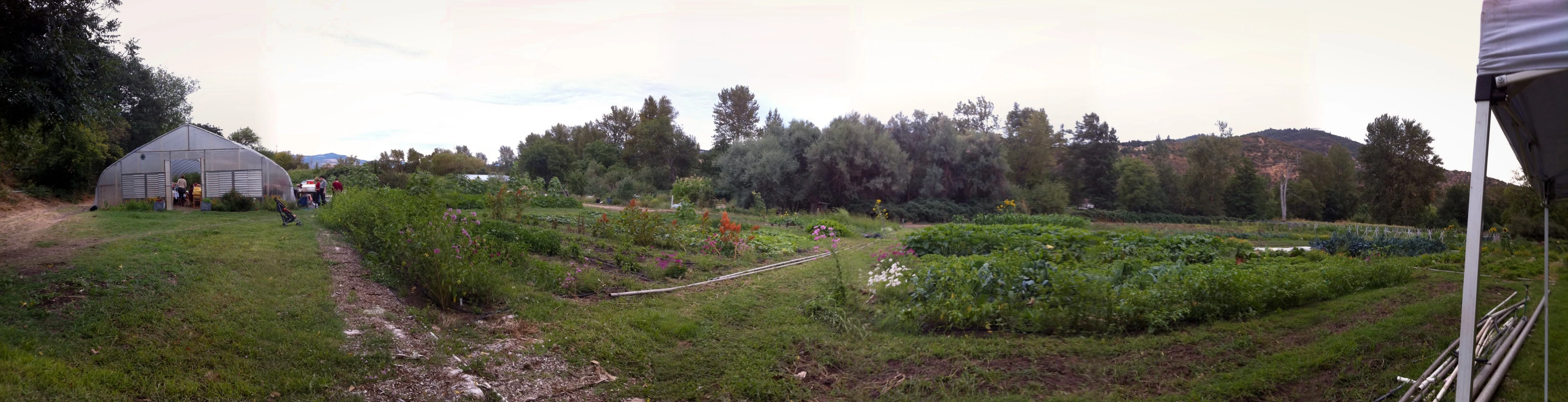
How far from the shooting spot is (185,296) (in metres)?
4.75

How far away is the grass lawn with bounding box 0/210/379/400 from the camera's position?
10.8ft

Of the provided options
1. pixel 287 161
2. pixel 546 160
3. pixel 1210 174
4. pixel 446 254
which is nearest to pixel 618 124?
pixel 546 160

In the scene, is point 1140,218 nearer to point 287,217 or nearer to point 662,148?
point 662,148

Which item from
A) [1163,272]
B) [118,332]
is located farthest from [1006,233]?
[118,332]

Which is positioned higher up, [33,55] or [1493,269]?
[33,55]

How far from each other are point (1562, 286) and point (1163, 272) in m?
4.49

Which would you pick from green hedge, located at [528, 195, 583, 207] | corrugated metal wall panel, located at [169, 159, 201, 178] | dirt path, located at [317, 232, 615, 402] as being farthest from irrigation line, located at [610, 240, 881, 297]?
corrugated metal wall panel, located at [169, 159, 201, 178]

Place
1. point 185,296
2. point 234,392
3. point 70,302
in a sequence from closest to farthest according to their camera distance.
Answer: point 234,392 < point 70,302 < point 185,296

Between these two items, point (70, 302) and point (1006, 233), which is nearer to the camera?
point (70, 302)

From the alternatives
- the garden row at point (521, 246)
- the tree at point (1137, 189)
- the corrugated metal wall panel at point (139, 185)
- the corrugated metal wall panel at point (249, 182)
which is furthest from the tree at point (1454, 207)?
the corrugated metal wall panel at point (139, 185)

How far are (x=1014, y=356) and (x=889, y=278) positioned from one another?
1.93 m

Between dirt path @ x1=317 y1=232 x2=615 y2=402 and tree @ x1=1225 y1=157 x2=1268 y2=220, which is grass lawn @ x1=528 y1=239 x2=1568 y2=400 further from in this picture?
tree @ x1=1225 y1=157 x2=1268 y2=220

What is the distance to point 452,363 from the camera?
4.23 m

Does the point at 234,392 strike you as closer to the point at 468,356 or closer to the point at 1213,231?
the point at 468,356
